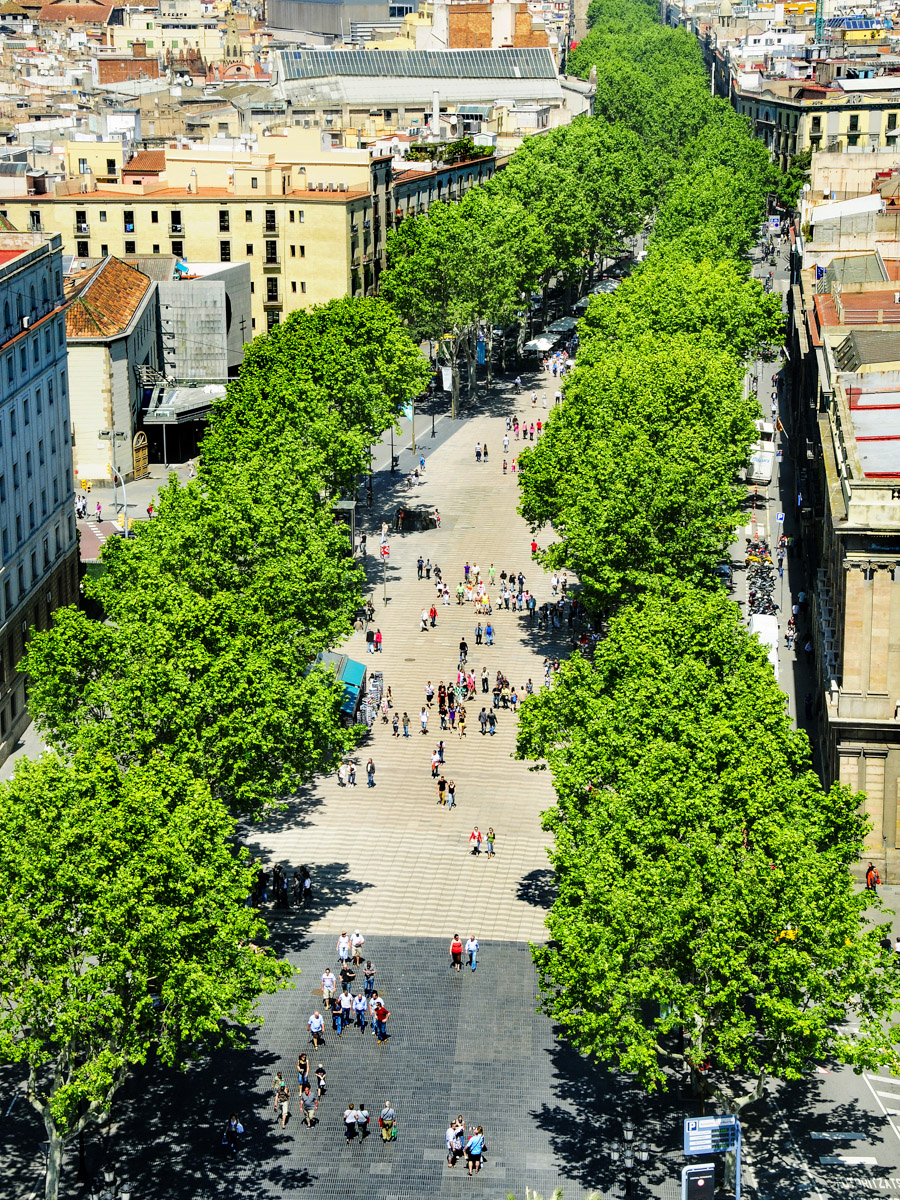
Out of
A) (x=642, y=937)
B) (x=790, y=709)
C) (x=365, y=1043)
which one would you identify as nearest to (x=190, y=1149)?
(x=365, y=1043)

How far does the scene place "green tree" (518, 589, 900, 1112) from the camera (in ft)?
170

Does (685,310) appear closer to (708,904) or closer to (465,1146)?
(708,904)

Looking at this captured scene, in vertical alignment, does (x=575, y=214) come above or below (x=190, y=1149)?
above

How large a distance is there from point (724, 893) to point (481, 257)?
101 metres

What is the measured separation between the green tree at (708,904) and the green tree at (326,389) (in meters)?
32.8

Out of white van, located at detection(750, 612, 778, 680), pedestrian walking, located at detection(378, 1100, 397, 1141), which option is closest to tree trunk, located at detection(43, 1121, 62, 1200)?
pedestrian walking, located at detection(378, 1100, 397, 1141)

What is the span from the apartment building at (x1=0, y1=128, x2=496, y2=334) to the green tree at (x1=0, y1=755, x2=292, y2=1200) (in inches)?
3994

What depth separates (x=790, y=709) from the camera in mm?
89375

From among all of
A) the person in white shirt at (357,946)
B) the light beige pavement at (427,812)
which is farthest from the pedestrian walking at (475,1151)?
the light beige pavement at (427,812)

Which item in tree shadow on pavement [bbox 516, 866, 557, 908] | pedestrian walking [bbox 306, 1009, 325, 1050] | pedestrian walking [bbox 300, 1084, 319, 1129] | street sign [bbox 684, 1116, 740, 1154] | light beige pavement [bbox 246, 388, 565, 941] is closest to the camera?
street sign [bbox 684, 1116, 740, 1154]

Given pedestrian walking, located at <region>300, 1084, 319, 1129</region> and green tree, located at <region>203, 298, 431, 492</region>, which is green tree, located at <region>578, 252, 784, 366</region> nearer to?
green tree, located at <region>203, 298, 431, 492</region>

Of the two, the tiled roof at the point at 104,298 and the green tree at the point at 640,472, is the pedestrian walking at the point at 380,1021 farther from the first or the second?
the tiled roof at the point at 104,298

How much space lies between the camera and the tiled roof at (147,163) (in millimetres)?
165125

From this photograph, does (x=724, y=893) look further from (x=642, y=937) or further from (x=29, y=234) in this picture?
(x=29, y=234)
